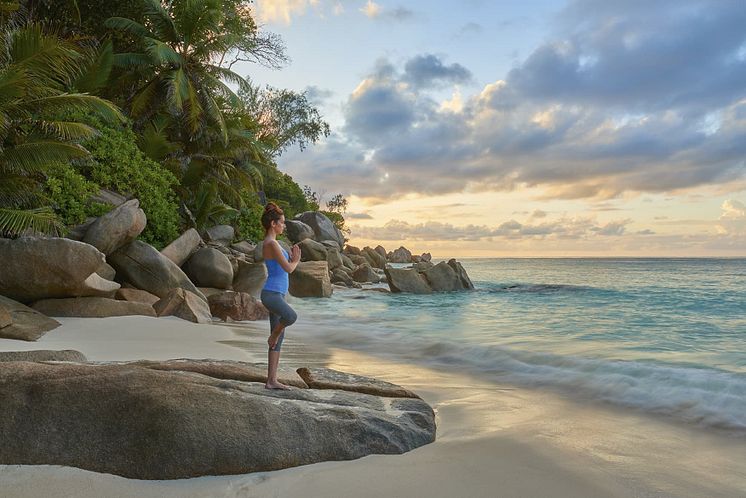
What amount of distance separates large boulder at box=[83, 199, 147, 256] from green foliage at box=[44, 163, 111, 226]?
1.56 meters

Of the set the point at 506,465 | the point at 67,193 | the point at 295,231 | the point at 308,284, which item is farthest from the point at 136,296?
the point at 295,231

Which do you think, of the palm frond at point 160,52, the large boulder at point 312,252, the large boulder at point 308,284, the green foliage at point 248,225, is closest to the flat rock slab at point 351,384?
the large boulder at point 308,284

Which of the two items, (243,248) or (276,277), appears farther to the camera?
(243,248)

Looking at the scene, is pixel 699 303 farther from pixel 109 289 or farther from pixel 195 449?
pixel 195 449

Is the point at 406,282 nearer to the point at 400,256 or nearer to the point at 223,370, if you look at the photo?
the point at 223,370

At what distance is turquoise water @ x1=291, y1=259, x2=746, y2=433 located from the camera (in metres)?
6.37

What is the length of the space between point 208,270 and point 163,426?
11.7 m

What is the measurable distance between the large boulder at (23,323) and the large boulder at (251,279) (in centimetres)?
752

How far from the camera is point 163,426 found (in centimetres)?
345

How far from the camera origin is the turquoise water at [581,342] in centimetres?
637

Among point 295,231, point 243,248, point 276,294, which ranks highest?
point 295,231

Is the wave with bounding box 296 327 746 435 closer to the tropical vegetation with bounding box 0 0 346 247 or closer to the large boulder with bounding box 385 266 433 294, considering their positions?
the tropical vegetation with bounding box 0 0 346 247

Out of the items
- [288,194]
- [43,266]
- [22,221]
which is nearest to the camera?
[43,266]

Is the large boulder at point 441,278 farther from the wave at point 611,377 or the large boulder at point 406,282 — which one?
the wave at point 611,377
